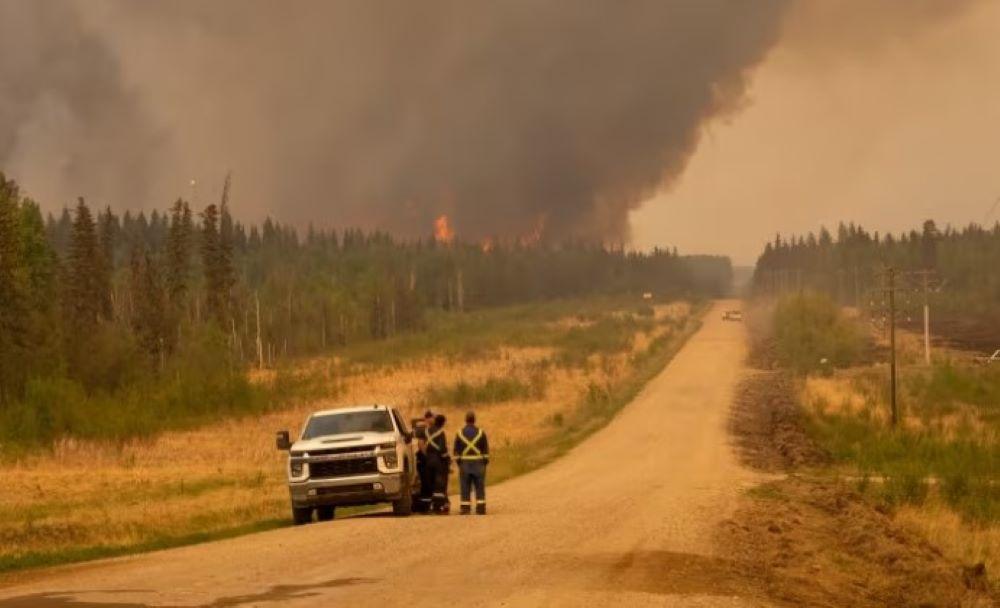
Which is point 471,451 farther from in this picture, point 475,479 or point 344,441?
point 344,441

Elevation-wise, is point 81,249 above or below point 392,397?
above

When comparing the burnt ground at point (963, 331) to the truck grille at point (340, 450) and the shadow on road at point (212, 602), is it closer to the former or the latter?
the truck grille at point (340, 450)

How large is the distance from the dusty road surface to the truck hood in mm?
1586

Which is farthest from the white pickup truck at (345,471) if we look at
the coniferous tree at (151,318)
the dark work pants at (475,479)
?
the coniferous tree at (151,318)

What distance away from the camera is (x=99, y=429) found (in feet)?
222

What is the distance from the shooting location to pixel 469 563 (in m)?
18.7

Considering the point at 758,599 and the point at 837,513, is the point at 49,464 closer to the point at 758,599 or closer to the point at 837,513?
the point at 837,513

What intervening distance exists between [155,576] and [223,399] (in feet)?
208

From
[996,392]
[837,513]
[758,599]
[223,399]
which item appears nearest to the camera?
[758,599]

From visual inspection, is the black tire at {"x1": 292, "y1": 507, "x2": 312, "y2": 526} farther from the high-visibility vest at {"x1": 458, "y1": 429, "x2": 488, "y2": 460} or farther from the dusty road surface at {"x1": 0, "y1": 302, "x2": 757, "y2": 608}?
the high-visibility vest at {"x1": 458, "y1": 429, "x2": 488, "y2": 460}

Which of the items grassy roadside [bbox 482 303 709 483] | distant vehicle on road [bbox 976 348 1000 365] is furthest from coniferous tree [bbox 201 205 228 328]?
distant vehicle on road [bbox 976 348 1000 365]

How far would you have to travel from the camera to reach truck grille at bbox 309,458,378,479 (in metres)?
26.7

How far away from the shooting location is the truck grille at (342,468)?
26.7 metres

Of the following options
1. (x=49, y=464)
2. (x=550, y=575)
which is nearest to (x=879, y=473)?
(x=550, y=575)
